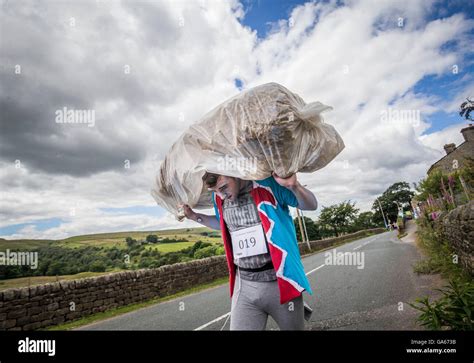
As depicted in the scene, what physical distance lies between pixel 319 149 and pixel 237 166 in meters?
0.48

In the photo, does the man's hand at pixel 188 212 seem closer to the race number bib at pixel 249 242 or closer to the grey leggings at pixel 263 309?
the race number bib at pixel 249 242

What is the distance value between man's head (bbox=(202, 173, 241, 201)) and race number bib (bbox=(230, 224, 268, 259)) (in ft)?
0.82

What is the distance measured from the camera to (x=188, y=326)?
14.9 feet

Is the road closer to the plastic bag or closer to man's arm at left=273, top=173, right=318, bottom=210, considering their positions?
man's arm at left=273, top=173, right=318, bottom=210

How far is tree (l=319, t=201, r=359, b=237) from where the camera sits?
62.7 m

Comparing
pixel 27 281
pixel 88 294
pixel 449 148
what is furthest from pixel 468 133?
pixel 27 281

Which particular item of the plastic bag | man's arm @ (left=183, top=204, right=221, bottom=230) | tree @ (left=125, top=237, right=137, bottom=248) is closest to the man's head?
the plastic bag

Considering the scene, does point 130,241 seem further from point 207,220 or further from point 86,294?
point 207,220

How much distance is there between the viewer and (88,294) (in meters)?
7.29

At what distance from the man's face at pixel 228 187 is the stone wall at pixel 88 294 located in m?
6.63

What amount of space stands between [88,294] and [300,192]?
8.06m

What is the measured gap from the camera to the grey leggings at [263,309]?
1.61 m
